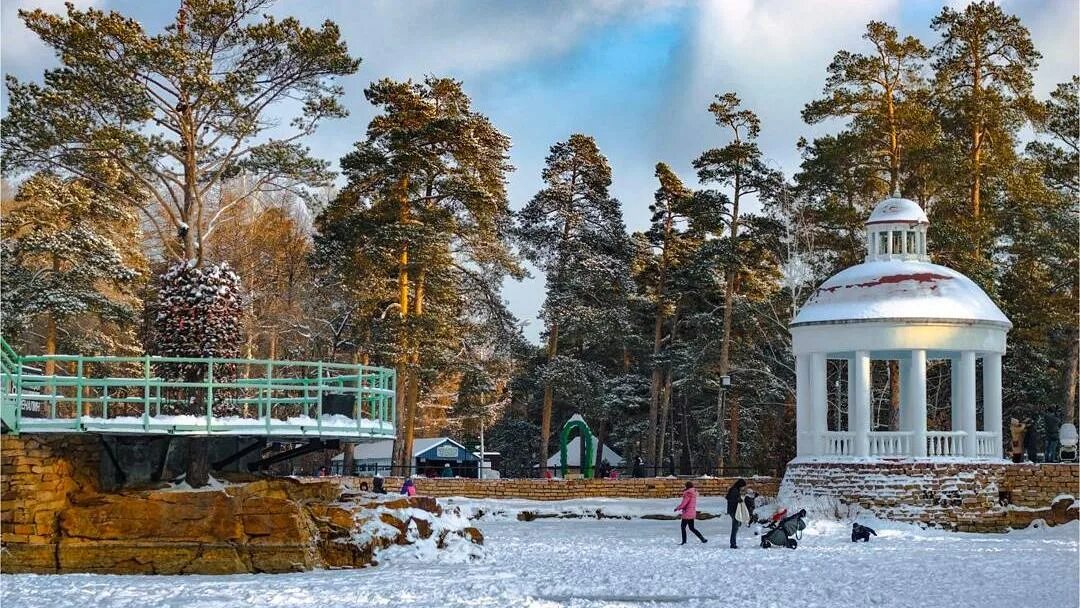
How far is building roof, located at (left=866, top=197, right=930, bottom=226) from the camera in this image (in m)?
36.3

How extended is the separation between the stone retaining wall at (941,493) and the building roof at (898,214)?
258 inches

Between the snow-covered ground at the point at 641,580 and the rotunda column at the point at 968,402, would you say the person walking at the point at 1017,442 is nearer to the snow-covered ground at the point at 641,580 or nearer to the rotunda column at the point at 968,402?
the rotunda column at the point at 968,402

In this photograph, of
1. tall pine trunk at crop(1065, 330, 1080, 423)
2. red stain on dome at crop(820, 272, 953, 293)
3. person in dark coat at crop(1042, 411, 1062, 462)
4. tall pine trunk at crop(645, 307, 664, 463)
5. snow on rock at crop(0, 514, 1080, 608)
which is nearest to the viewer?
snow on rock at crop(0, 514, 1080, 608)

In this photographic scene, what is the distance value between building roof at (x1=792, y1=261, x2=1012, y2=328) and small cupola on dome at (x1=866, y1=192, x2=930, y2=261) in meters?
1.00

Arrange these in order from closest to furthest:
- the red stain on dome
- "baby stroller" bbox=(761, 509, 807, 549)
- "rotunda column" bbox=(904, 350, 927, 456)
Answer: "baby stroller" bbox=(761, 509, 807, 549), "rotunda column" bbox=(904, 350, 927, 456), the red stain on dome

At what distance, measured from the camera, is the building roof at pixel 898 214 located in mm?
36281

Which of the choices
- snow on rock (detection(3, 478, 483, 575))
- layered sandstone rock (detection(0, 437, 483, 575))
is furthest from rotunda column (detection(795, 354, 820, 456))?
layered sandstone rock (detection(0, 437, 483, 575))

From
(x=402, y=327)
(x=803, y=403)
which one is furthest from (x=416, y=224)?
(x=803, y=403)

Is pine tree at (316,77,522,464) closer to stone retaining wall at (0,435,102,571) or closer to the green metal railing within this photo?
the green metal railing

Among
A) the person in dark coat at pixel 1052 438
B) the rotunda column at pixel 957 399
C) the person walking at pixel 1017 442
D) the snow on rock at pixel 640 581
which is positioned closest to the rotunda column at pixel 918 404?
the rotunda column at pixel 957 399

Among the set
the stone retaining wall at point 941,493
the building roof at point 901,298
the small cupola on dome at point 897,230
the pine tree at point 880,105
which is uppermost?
the pine tree at point 880,105

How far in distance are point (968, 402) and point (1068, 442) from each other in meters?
4.08

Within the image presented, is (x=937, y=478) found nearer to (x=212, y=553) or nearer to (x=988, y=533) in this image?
(x=988, y=533)

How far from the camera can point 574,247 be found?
53.8 meters
